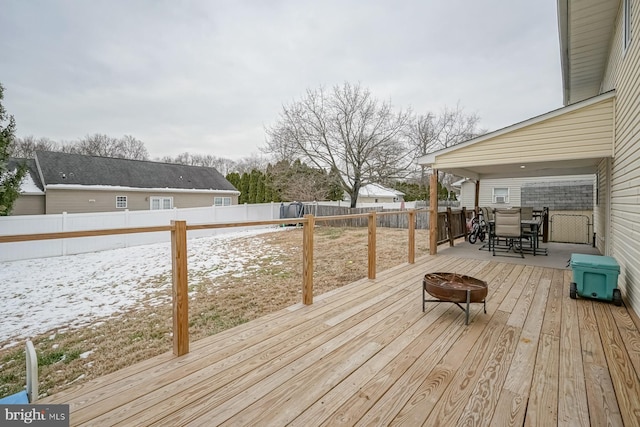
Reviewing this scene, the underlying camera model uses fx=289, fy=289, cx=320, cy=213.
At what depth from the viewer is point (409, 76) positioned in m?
15.6

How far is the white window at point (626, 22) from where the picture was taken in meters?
3.71

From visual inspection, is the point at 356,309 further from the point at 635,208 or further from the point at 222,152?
the point at 222,152

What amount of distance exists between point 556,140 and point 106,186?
1758 centimetres

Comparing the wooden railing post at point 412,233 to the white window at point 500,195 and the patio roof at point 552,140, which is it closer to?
the patio roof at point 552,140

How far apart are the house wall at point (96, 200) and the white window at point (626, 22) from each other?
18.0 meters

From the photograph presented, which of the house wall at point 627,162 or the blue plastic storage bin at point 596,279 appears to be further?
the blue plastic storage bin at point 596,279

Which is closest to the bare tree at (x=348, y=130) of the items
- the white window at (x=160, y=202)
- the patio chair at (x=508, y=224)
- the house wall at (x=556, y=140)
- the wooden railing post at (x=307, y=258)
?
the white window at (x=160, y=202)

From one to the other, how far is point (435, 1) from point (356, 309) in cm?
937

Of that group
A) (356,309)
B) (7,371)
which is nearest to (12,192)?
(7,371)

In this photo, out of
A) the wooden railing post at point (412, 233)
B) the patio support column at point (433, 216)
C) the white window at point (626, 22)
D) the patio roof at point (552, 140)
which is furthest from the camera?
the patio support column at point (433, 216)

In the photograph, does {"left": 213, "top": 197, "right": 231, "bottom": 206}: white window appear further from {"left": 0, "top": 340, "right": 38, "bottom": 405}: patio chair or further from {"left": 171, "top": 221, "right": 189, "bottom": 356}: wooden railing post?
{"left": 0, "top": 340, "right": 38, "bottom": 405}: patio chair

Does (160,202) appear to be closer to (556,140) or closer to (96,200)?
(96,200)

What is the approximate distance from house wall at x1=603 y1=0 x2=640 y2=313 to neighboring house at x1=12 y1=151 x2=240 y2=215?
17.7m

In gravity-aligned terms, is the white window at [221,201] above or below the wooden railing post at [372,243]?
above
